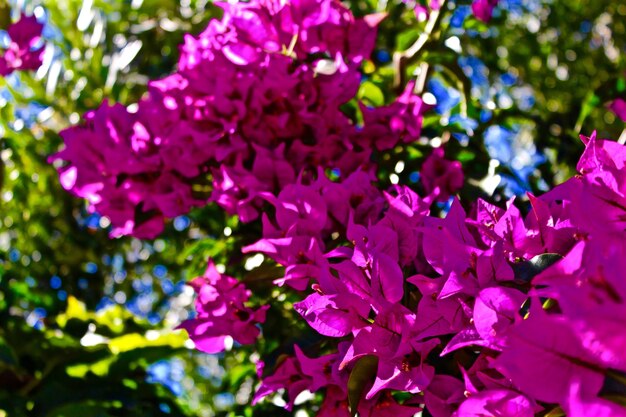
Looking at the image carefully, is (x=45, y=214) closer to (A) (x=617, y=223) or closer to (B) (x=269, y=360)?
(B) (x=269, y=360)

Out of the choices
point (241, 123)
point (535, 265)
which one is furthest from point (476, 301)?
point (241, 123)

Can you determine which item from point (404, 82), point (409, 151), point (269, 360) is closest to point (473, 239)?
point (269, 360)

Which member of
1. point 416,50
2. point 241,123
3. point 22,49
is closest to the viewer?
point 241,123

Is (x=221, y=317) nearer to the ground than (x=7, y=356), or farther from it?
farther from it

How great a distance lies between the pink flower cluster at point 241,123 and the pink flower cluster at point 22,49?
0.26 meters

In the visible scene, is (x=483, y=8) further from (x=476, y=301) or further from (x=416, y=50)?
(x=476, y=301)

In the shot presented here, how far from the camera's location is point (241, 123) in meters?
0.89

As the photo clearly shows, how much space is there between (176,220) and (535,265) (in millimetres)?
1215

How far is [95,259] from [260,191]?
41.7 inches

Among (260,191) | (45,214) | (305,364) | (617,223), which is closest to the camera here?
(617,223)

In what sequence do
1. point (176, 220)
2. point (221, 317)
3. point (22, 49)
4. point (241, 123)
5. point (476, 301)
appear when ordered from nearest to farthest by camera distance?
point (476, 301)
point (221, 317)
point (241, 123)
point (22, 49)
point (176, 220)

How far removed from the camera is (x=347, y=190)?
27.8 inches

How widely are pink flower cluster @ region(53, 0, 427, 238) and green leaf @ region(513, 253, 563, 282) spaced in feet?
1.22

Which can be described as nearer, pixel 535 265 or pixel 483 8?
pixel 535 265
